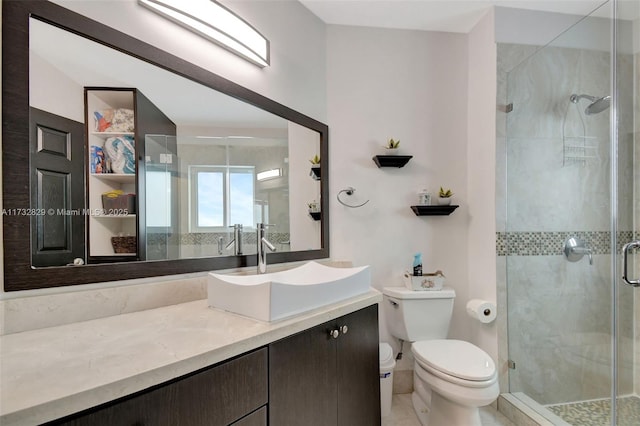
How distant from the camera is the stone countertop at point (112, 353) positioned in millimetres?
511

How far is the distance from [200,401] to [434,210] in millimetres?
1702

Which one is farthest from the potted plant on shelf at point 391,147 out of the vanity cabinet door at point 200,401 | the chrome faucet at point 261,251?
the vanity cabinet door at point 200,401

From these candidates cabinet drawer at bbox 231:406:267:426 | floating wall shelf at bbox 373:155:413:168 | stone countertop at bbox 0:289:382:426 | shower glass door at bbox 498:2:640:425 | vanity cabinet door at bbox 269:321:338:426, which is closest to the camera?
stone countertop at bbox 0:289:382:426

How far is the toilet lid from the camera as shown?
138cm

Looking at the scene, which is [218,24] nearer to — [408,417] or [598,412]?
[408,417]

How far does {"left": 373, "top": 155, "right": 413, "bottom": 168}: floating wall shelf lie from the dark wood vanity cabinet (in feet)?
3.19

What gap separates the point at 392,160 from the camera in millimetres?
1963

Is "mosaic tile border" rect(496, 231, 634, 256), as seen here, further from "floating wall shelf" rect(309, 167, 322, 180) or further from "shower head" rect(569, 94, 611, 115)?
"floating wall shelf" rect(309, 167, 322, 180)

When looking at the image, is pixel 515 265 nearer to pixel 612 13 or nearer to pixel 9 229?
pixel 612 13

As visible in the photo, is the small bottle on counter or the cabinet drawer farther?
the small bottle on counter

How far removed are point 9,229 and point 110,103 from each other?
0.49 m

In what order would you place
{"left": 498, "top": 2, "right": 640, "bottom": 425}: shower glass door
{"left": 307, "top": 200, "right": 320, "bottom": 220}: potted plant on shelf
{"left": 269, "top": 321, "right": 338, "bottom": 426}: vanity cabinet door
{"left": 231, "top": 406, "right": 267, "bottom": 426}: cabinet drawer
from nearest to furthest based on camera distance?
{"left": 231, "top": 406, "right": 267, "bottom": 426}: cabinet drawer
{"left": 269, "top": 321, "right": 338, "bottom": 426}: vanity cabinet door
{"left": 498, "top": 2, "right": 640, "bottom": 425}: shower glass door
{"left": 307, "top": 200, "right": 320, "bottom": 220}: potted plant on shelf

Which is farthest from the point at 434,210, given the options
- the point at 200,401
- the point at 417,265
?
the point at 200,401

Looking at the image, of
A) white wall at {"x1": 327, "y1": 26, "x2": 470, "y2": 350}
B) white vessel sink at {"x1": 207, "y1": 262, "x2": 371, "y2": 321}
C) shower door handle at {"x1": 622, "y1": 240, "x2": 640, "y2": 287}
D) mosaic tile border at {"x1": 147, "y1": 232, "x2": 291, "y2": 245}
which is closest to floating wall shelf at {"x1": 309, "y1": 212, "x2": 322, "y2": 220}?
white wall at {"x1": 327, "y1": 26, "x2": 470, "y2": 350}
